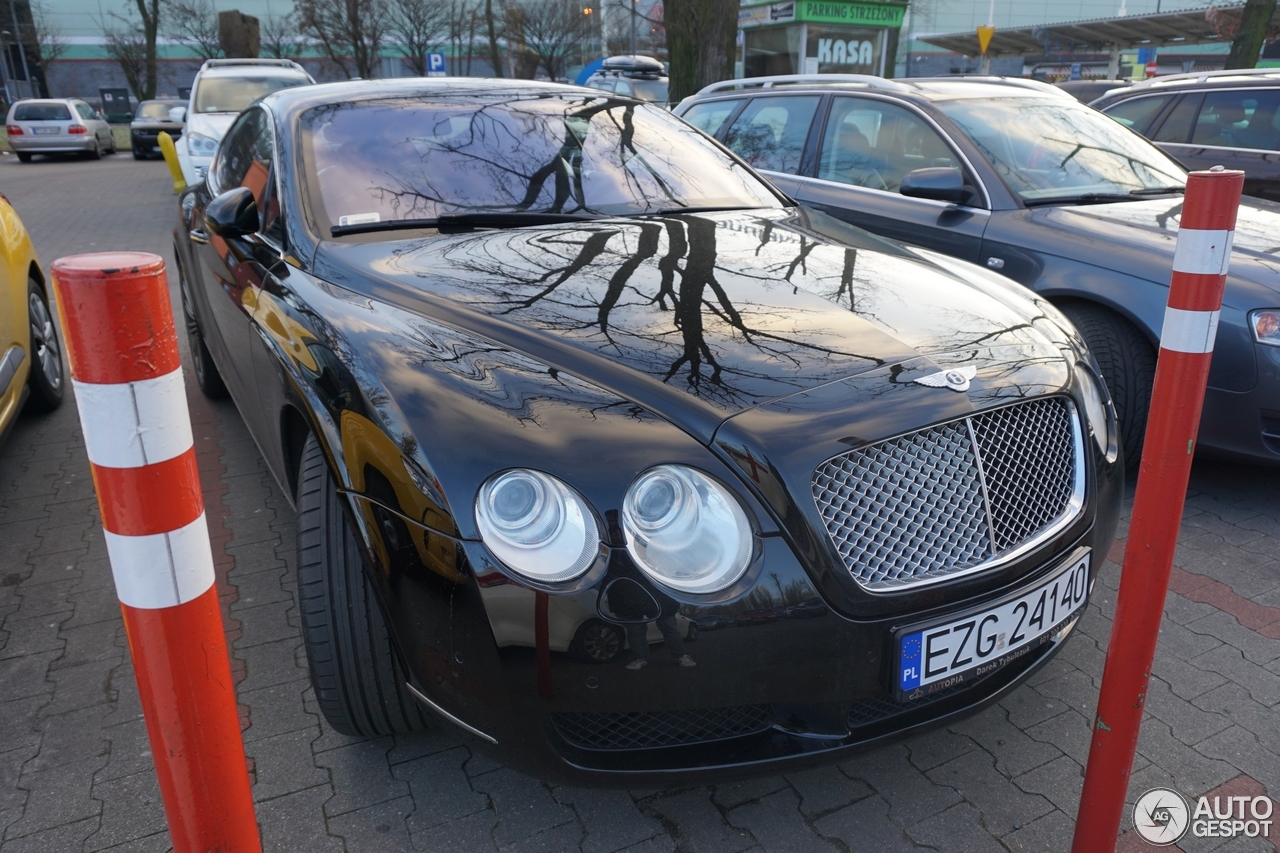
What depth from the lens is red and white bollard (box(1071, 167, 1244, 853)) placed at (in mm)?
1521

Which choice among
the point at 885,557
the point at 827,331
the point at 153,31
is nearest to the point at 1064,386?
the point at 827,331

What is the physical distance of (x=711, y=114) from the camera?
6008 millimetres

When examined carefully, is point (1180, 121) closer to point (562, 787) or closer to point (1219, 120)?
point (1219, 120)

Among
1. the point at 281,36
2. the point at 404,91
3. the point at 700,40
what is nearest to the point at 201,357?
the point at 404,91

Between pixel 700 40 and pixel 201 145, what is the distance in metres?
6.40

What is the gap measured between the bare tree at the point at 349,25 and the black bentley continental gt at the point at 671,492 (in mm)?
34148

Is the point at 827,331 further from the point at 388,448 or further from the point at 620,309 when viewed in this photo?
the point at 388,448

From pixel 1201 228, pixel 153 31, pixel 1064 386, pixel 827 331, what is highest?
pixel 153 31

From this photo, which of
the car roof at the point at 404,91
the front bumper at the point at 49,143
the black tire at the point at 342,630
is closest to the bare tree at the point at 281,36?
the front bumper at the point at 49,143

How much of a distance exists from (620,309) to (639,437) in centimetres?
52

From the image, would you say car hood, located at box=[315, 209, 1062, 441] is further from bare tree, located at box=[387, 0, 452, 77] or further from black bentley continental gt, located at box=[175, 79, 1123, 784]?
bare tree, located at box=[387, 0, 452, 77]

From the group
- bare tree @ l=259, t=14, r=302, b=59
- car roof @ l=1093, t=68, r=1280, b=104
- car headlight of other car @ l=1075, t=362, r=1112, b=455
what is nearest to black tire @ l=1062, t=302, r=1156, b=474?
car headlight of other car @ l=1075, t=362, r=1112, b=455

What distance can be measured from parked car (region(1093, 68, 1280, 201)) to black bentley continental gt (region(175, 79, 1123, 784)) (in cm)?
504

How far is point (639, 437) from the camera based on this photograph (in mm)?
1688
